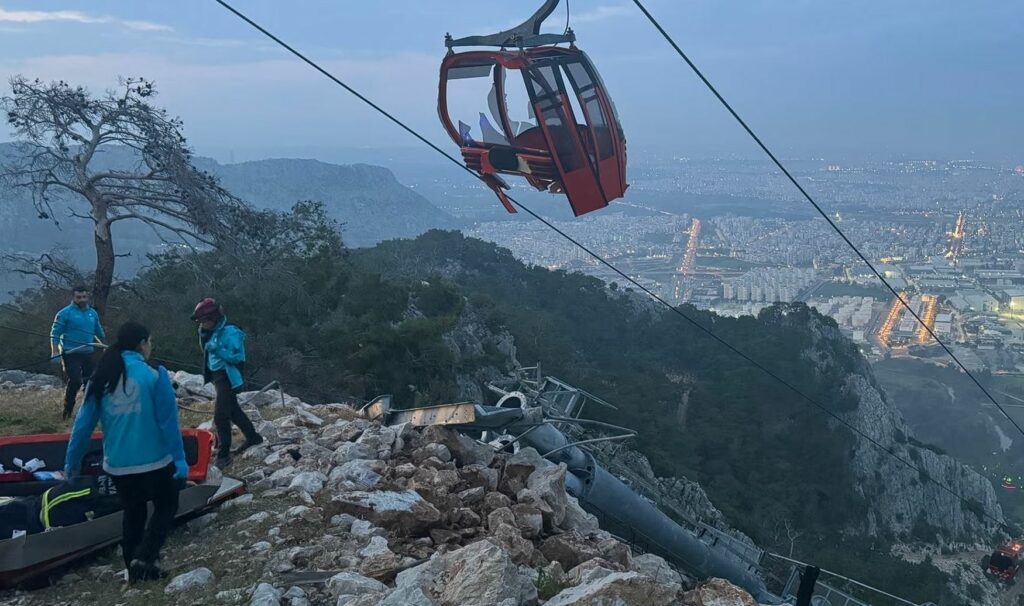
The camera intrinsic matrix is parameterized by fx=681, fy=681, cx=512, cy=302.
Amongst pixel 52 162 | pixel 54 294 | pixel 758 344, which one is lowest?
pixel 758 344

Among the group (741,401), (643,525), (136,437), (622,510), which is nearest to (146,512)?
(136,437)

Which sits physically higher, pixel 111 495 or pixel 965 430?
pixel 111 495

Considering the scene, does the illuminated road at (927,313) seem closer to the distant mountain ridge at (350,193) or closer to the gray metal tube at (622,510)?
the distant mountain ridge at (350,193)

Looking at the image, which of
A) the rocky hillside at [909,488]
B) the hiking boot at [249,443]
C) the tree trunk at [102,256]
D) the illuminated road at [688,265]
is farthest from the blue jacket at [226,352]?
the illuminated road at [688,265]

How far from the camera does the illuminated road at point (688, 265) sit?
2512 inches

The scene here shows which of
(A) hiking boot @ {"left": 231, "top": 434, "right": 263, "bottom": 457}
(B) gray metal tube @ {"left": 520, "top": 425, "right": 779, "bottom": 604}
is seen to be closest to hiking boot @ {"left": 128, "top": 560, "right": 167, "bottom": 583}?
(A) hiking boot @ {"left": 231, "top": 434, "right": 263, "bottom": 457}

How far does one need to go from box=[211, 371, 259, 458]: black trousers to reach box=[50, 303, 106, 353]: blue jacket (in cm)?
251

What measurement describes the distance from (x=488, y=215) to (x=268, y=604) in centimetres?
9047

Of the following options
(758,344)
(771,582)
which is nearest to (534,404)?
(771,582)

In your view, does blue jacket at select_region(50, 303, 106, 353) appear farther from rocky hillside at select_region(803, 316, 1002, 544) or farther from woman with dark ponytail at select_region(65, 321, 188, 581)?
rocky hillside at select_region(803, 316, 1002, 544)

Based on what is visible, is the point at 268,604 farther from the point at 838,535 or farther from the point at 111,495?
the point at 838,535

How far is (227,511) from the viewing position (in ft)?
16.3

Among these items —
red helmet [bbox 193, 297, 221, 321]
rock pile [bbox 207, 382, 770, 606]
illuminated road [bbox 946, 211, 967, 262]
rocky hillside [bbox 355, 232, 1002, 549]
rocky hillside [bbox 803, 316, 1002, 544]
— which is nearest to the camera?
rock pile [bbox 207, 382, 770, 606]

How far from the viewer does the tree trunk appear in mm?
11000
